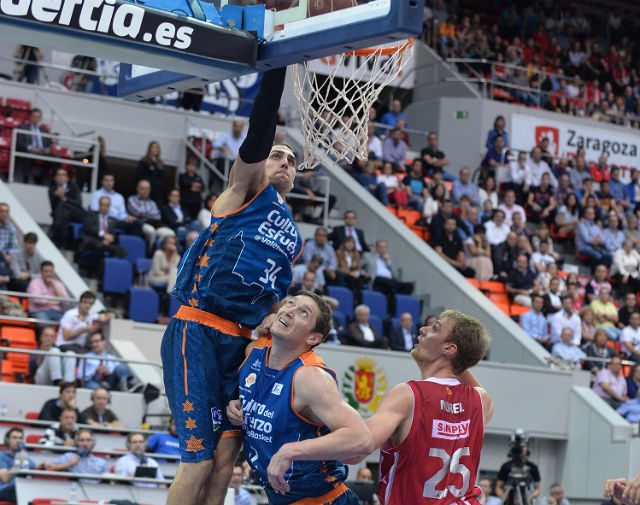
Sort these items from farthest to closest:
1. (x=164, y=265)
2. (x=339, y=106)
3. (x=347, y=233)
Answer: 1. (x=347, y=233)
2. (x=164, y=265)
3. (x=339, y=106)

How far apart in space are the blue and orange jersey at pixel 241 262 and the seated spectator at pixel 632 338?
13494mm

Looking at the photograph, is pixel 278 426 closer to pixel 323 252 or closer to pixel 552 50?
pixel 323 252

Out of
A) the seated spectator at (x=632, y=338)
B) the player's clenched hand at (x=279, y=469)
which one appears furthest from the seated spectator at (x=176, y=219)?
the player's clenched hand at (x=279, y=469)

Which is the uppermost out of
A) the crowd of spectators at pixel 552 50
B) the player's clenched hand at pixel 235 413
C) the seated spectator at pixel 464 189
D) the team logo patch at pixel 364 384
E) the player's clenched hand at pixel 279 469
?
the crowd of spectators at pixel 552 50

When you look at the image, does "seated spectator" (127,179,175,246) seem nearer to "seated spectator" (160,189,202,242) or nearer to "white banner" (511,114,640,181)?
"seated spectator" (160,189,202,242)

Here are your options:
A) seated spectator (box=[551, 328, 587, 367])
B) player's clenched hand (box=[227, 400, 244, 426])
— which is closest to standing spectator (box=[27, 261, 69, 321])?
seated spectator (box=[551, 328, 587, 367])

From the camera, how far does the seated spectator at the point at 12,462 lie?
1062 centimetres

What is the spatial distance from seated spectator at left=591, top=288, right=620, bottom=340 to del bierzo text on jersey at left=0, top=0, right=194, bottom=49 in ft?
48.5

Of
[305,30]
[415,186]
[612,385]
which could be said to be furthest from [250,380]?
[415,186]

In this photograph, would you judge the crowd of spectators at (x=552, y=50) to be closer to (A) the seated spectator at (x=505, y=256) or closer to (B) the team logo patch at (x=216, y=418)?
(A) the seated spectator at (x=505, y=256)

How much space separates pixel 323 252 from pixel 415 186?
151 inches

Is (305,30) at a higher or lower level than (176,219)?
higher

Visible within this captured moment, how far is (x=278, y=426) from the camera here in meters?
5.40

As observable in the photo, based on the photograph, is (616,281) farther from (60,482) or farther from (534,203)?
(60,482)
